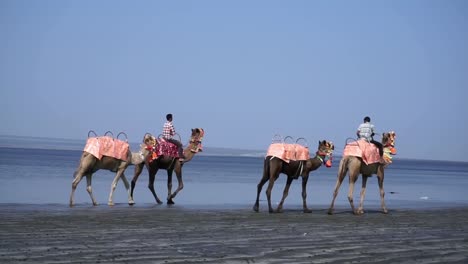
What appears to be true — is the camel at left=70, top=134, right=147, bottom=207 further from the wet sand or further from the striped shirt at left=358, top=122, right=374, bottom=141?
the striped shirt at left=358, top=122, right=374, bottom=141

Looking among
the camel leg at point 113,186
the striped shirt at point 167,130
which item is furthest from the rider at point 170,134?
the camel leg at point 113,186

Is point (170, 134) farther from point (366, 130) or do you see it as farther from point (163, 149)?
point (366, 130)

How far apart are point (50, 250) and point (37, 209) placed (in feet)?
27.7

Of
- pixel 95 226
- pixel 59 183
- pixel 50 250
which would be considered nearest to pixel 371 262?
pixel 50 250

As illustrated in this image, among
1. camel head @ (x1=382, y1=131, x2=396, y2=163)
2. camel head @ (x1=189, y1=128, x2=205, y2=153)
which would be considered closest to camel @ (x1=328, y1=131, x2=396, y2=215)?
camel head @ (x1=382, y1=131, x2=396, y2=163)

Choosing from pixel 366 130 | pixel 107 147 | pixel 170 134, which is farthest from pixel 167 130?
pixel 366 130

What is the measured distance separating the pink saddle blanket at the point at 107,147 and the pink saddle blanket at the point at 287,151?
4216mm

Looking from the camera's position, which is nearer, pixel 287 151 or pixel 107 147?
pixel 287 151

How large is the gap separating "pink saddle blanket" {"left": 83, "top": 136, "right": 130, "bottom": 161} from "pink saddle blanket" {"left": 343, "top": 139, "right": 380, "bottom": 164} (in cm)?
602

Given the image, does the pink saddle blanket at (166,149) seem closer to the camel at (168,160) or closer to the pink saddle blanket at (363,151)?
the camel at (168,160)

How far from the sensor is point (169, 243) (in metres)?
12.7

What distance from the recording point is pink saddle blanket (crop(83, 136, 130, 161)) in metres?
21.2

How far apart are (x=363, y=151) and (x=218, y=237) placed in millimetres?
7503

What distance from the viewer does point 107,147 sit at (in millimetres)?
21422
